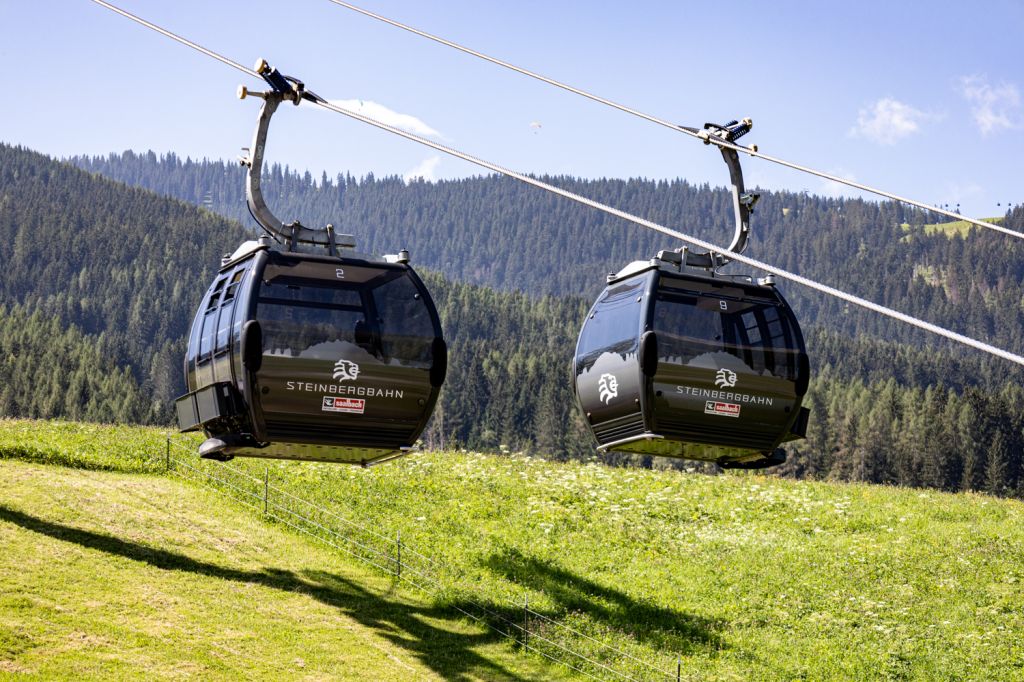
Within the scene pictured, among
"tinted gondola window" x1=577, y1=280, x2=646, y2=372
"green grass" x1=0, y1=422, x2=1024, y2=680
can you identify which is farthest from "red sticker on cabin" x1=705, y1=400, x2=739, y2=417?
"green grass" x1=0, y1=422, x2=1024, y2=680

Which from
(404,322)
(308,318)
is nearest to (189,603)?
(308,318)

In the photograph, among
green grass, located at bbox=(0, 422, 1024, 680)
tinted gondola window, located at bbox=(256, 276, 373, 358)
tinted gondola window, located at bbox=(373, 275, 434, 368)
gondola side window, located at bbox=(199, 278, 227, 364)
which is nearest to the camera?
tinted gondola window, located at bbox=(256, 276, 373, 358)

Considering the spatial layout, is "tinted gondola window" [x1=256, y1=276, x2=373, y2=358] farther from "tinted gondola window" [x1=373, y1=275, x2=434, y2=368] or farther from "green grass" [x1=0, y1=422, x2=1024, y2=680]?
"green grass" [x1=0, y1=422, x2=1024, y2=680]

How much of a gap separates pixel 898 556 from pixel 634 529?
8685 millimetres

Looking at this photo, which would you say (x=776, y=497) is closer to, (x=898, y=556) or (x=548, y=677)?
(x=898, y=556)

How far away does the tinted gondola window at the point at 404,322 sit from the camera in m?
17.4

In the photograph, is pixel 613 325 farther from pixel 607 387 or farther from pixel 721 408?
pixel 721 408

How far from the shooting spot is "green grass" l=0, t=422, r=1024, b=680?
33875 millimetres

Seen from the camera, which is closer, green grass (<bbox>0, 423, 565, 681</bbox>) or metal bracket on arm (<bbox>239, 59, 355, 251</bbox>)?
metal bracket on arm (<bbox>239, 59, 355, 251</bbox>)

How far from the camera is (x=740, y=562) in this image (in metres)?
40.5

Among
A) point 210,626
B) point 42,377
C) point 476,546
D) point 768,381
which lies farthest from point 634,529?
point 42,377

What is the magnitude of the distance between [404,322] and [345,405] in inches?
55.3

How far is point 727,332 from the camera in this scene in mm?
17453

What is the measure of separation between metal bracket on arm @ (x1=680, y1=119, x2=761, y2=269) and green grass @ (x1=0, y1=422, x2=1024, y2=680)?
16.4 m
